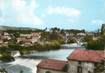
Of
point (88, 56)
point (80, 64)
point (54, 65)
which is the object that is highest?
point (88, 56)

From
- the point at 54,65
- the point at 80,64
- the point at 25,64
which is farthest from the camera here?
the point at 25,64

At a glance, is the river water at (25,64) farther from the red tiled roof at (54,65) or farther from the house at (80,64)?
the house at (80,64)

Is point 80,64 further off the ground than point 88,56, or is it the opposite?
point 88,56

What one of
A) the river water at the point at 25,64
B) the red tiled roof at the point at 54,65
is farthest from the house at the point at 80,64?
the river water at the point at 25,64

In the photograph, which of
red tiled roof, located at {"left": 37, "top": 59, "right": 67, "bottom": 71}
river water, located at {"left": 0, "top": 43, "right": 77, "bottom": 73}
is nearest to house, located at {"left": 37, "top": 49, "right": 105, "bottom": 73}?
red tiled roof, located at {"left": 37, "top": 59, "right": 67, "bottom": 71}

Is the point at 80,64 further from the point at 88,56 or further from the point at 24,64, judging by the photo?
the point at 24,64

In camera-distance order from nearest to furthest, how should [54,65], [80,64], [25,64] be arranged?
[80,64] < [54,65] < [25,64]

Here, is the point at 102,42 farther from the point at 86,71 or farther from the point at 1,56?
the point at 86,71

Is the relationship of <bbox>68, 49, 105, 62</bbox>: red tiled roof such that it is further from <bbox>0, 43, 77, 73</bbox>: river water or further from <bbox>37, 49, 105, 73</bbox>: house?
<bbox>0, 43, 77, 73</bbox>: river water

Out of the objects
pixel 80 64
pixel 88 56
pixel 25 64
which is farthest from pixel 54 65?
pixel 25 64
